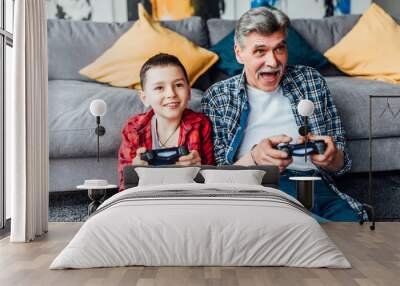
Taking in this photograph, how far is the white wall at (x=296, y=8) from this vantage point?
20.7 feet

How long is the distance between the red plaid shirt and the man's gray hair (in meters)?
0.91

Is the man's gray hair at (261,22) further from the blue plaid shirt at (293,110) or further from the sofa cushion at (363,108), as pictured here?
the sofa cushion at (363,108)

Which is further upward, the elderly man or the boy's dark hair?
the boy's dark hair

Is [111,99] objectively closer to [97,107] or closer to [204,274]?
[97,107]

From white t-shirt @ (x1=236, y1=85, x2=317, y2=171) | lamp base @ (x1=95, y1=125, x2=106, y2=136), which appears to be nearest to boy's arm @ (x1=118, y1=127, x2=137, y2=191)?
lamp base @ (x1=95, y1=125, x2=106, y2=136)

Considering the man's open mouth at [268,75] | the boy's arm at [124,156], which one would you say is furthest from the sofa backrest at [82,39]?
the boy's arm at [124,156]

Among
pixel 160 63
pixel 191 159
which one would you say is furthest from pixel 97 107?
pixel 191 159

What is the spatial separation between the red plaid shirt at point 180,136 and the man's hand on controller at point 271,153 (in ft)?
1.44

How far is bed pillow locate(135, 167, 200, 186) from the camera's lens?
18.7 feet

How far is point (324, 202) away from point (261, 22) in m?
1.88

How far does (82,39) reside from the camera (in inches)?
246

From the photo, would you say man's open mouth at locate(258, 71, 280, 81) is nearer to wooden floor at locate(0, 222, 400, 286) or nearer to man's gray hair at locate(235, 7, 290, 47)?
man's gray hair at locate(235, 7, 290, 47)

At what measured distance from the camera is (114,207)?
4160mm

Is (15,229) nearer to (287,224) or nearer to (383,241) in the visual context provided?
(287,224)
